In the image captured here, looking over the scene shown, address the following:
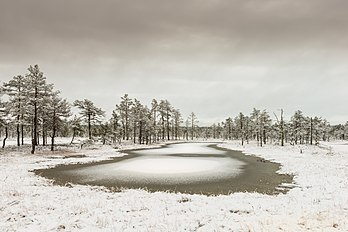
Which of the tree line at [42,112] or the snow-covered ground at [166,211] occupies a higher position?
the tree line at [42,112]

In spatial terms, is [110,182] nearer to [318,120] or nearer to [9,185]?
[9,185]

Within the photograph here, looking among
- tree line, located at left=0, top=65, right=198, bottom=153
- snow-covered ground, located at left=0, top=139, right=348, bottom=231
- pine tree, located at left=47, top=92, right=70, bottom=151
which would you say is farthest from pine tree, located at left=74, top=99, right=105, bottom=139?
snow-covered ground, located at left=0, top=139, right=348, bottom=231

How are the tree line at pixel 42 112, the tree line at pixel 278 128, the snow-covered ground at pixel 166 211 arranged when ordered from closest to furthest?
the snow-covered ground at pixel 166 211, the tree line at pixel 42 112, the tree line at pixel 278 128

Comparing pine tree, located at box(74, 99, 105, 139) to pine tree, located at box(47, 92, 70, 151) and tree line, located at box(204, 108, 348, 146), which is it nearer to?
pine tree, located at box(47, 92, 70, 151)

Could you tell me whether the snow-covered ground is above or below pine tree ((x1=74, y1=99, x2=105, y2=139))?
below

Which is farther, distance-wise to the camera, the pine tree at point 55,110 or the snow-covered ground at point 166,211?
the pine tree at point 55,110

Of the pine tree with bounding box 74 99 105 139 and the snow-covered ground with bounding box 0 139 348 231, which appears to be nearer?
the snow-covered ground with bounding box 0 139 348 231

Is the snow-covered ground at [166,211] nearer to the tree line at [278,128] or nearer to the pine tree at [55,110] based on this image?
the pine tree at [55,110]

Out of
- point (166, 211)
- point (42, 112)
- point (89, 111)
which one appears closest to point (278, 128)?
point (89, 111)

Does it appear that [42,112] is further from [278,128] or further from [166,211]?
[278,128]

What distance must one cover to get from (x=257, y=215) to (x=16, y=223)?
9.88 m

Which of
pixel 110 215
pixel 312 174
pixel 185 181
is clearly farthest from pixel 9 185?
pixel 312 174

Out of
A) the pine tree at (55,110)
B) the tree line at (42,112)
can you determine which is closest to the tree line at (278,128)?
the tree line at (42,112)

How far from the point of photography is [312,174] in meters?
23.6
